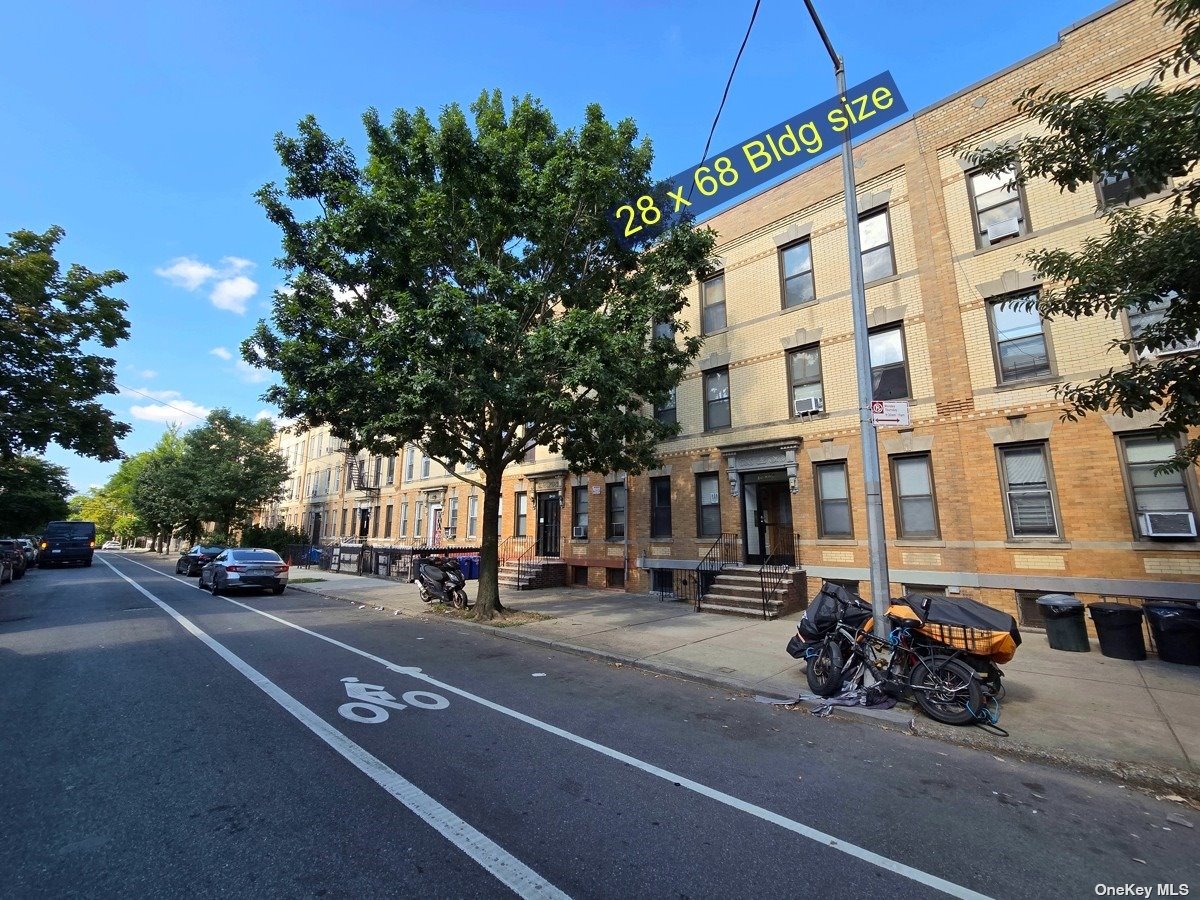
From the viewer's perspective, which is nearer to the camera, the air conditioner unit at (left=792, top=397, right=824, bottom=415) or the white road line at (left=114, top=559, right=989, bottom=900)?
the white road line at (left=114, top=559, right=989, bottom=900)

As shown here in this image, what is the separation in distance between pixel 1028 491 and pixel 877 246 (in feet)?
21.4

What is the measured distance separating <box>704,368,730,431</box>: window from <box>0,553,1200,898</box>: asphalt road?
9.48 metres

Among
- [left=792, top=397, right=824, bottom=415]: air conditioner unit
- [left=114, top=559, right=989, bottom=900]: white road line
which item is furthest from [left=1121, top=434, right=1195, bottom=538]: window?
[left=114, top=559, right=989, bottom=900]: white road line

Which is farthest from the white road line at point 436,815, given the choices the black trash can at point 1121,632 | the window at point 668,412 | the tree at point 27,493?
the tree at point 27,493

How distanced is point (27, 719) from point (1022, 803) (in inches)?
368

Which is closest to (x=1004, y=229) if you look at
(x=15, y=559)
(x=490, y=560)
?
(x=490, y=560)

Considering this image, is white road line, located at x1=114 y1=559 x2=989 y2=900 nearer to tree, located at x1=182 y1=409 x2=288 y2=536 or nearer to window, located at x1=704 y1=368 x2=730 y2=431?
window, located at x1=704 y1=368 x2=730 y2=431

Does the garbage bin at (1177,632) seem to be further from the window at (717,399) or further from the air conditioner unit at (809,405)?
the window at (717,399)

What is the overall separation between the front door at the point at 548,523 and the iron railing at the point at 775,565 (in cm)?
821

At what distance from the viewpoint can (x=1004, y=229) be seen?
36.8 feet

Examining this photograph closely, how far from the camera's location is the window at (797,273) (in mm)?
14281

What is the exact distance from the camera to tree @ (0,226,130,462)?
1543 centimetres

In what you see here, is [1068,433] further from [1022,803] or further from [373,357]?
[373,357]

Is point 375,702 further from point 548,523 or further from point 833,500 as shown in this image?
point 548,523
